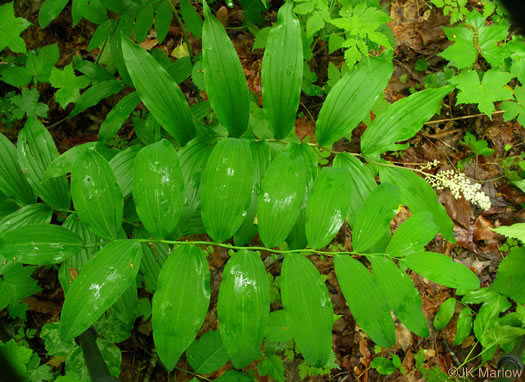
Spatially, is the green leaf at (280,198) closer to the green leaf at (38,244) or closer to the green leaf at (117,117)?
the green leaf at (38,244)

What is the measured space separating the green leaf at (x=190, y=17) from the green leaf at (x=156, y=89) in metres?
0.77

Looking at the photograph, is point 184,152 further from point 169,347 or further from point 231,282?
point 169,347

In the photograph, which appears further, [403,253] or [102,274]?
[403,253]

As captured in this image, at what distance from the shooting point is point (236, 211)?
1.14 meters

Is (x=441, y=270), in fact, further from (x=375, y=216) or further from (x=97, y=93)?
(x=97, y=93)

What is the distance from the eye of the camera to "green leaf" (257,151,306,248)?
117 cm

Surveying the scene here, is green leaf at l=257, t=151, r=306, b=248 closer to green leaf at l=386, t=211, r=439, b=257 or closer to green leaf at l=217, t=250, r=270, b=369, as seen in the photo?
green leaf at l=217, t=250, r=270, b=369

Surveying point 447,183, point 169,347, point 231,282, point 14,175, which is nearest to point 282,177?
point 231,282

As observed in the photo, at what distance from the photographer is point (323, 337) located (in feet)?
3.56

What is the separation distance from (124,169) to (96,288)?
0.65 m

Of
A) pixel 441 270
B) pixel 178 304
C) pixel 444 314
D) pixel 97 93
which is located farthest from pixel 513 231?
pixel 97 93

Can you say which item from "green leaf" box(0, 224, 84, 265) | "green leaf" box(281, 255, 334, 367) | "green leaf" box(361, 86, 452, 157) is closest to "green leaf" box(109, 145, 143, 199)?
"green leaf" box(0, 224, 84, 265)

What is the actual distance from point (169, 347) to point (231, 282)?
0.26m

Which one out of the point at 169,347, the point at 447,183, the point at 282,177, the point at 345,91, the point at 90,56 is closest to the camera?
the point at 169,347
